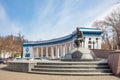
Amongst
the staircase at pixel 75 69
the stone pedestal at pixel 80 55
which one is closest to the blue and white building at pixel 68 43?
the stone pedestal at pixel 80 55

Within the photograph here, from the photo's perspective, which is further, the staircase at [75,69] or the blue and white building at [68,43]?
the blue and white building at [68,43]

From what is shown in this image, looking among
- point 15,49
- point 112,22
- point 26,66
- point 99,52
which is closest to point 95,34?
point 112,22

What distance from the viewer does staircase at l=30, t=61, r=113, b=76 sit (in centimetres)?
1603

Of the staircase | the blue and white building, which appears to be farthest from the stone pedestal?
the blue and white building

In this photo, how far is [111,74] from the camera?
1569cm

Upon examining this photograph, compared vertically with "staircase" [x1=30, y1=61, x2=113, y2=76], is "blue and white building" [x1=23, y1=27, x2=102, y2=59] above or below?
above

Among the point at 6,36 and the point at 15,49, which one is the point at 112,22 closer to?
the point at 15,49

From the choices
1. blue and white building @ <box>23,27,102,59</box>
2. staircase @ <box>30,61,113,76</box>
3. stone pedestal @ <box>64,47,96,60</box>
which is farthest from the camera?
blue and white building @ <box>23,27,102,59</box>

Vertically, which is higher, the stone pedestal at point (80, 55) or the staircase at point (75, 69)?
the stone pedestal at point (80, 55)

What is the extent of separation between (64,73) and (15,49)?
66638 mm

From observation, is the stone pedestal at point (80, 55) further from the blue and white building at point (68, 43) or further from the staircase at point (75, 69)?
the blue and white building at point (68, 43)

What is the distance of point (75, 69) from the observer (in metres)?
16.4

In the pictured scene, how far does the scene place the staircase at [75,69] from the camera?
52.6 ft

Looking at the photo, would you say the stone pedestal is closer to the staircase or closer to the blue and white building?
the staircase
